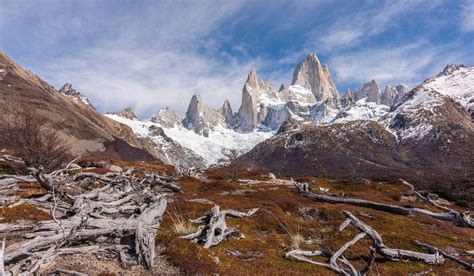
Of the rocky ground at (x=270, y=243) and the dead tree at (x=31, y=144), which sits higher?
the dead tree at (x=31, y=144)

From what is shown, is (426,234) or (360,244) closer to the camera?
(360,244)

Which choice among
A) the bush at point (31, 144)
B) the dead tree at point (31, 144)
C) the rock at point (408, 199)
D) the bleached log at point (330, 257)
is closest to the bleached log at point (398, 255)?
the bleached log at point (330, 257)

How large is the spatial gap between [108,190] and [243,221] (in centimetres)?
908

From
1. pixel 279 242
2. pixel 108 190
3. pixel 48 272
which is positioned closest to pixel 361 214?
pixel 279 242

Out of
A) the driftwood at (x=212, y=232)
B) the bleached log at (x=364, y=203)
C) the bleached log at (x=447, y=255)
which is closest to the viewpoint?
the driftwood at (x=212, y=232)

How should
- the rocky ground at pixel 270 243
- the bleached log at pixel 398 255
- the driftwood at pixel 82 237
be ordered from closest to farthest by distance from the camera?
the driftwood at pixel 82 237, the rocky ground at pixel 270 243, the bleached log at pixel 398 255

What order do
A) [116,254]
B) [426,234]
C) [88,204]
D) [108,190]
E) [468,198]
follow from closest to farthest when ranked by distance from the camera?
[116,254], [88,204], [426,234], [108,190], [468,198]

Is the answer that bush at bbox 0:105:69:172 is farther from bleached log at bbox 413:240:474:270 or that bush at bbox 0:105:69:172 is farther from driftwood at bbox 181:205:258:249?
bleached log at bbox 413:240:474:270

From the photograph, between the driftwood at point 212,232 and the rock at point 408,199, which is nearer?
the driftwood at point 212,232

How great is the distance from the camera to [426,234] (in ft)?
67.4

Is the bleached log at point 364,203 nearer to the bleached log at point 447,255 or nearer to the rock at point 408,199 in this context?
the bleached log at point 447,255

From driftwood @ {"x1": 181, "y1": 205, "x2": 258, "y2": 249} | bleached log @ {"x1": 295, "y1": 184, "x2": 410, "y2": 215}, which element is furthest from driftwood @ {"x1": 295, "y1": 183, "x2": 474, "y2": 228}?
driftwood @ {"x1": 181, "y1": 205, "x2": 258, "y2": 249}

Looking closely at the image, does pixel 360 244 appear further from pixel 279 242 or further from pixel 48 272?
pixel 48 272

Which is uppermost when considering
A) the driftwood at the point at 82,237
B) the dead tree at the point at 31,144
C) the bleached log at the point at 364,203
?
the dead tree at the point at 31,144
